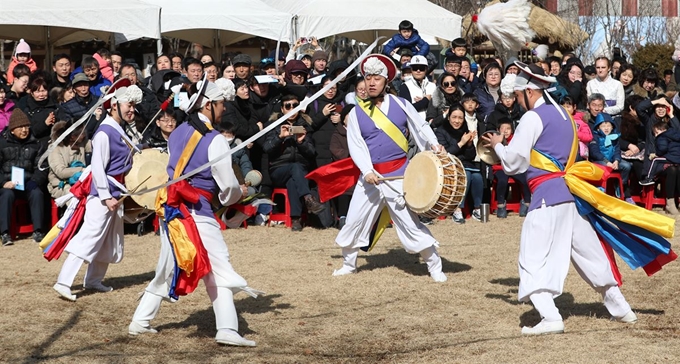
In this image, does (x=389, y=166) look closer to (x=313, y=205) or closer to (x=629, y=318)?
(x=629, y=318)

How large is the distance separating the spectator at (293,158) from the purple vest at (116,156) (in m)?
4.06

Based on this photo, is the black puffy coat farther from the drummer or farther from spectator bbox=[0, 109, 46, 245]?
the drummer

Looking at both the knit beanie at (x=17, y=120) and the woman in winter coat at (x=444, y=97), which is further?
the woman in winter coat at (x=444, y=97)

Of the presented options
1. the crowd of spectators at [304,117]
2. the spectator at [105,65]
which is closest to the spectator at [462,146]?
the crowd of spectators at [304,117]

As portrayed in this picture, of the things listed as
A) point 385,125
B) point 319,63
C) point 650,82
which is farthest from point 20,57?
point 650,82

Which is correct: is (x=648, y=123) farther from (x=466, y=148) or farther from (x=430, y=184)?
(x=430, y=184)

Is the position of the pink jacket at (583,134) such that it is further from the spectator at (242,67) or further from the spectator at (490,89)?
the spectator at (242,67)

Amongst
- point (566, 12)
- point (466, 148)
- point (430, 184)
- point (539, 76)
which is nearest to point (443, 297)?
point (430, 184)

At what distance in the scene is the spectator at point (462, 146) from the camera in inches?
518

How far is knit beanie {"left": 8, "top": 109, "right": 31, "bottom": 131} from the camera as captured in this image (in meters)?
12.2

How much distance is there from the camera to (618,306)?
7.52 metres

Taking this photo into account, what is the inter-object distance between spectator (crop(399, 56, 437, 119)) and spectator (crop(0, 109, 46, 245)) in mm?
4622

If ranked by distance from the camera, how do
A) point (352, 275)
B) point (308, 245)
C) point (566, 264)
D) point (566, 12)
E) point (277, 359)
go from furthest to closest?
point (566, 12) < point (308, 245) < point (352, 275) < point (566, 264) < point (277, 359)

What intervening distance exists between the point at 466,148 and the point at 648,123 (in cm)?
259
